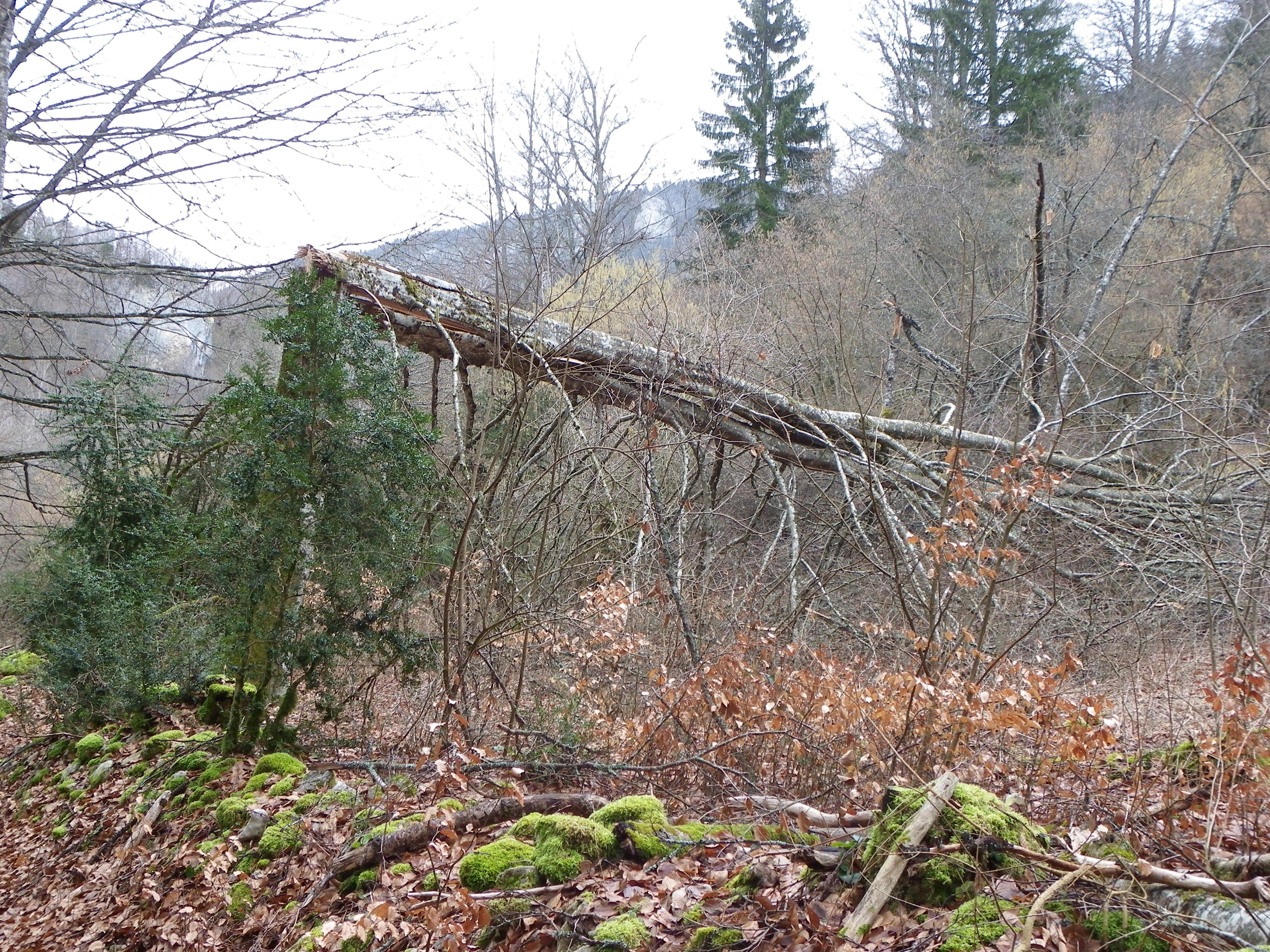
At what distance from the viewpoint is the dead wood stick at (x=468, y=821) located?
13.4 ft

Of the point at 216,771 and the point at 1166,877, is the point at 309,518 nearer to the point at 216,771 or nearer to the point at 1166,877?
the point at 216,771

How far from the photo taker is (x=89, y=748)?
7668 mm

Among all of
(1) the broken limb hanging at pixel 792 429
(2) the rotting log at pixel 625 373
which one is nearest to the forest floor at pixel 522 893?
(1) the broken limb hanging at pixel 792 429

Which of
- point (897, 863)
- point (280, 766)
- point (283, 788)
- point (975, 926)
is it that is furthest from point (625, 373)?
point (975, 926)

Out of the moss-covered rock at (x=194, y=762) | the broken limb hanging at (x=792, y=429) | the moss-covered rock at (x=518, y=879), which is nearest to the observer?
the moss-covered rock at (x=518, y=879)

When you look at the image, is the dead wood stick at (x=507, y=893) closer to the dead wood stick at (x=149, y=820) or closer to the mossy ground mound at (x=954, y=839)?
the mossy ground mound at (x=954, y=839)

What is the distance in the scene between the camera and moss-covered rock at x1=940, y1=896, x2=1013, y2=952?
238cm

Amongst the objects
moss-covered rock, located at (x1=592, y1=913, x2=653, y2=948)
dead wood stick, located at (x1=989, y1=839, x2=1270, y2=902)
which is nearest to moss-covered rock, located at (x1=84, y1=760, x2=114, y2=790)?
moss-covered rock, located at (x1=592, y1=913, x2=653, y2=948)

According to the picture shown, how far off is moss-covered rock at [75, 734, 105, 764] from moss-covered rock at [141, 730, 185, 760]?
0.81 metres

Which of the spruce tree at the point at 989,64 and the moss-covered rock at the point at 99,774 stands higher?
the spruce tree at the point at 989,64

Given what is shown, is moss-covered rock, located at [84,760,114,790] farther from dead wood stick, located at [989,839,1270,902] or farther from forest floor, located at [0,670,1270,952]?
dead wood stick, located at [989,839,1270,902]

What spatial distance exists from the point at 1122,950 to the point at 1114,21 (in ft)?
103

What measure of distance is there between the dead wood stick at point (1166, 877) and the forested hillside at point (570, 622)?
0.02 m

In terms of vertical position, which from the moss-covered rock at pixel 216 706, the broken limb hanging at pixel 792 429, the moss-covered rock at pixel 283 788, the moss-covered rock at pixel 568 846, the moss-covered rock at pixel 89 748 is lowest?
the moss-covered rock at pixel 89 748
